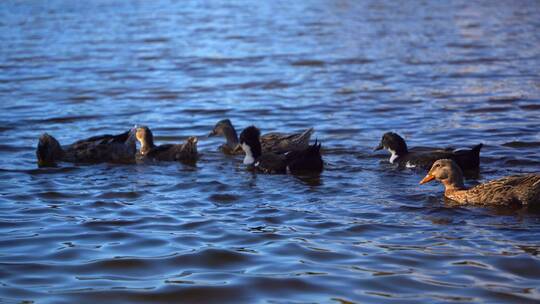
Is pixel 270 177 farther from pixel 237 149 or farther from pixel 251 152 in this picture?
pixel 237 149

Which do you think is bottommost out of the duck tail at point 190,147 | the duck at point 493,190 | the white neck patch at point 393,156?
the duck at point 493,190

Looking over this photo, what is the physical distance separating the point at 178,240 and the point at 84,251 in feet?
2.66

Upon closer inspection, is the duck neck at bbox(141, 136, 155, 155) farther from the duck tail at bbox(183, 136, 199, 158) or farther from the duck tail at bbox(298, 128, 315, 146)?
the duck tail at bbox(298, 128, 315, 146)

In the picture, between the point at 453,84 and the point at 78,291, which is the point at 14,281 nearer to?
the point at 78,291

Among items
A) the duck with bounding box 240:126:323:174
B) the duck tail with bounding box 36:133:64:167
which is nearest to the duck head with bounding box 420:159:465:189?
the duck with bounding box 240:126:323:174

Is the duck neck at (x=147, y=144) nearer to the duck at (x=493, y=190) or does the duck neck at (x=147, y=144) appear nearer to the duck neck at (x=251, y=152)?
the duck neck at (x=251, y=152)

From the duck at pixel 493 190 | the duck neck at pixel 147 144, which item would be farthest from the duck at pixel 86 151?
the duck at pixel 493 190

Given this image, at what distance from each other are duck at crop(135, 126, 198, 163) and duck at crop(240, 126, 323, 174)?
0.65 metres

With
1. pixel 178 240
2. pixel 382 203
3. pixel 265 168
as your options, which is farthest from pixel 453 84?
pixel 178 240

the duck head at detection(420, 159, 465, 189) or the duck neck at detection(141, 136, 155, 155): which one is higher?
the duck neck at detection(141, 136, 155, 155)

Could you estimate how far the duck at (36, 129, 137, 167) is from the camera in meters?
12.1

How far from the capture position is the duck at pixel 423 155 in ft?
35.9

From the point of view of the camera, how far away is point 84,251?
804 cm

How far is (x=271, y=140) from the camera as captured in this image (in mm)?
12672
